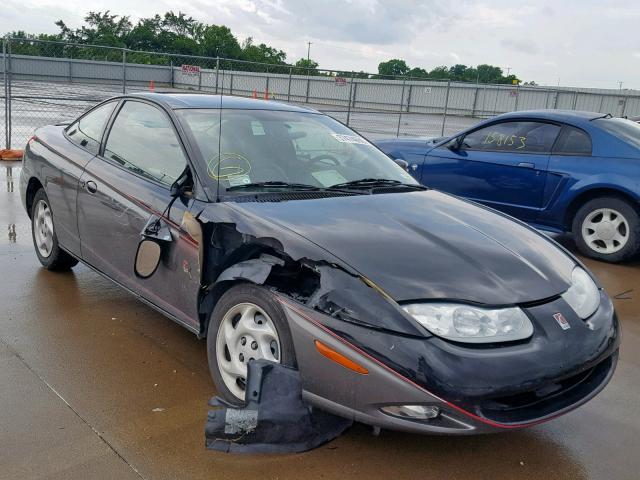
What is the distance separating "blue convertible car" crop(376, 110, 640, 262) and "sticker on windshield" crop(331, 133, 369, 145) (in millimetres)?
3063

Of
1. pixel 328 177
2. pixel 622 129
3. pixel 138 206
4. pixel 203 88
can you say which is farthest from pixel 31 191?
pixel 203 88

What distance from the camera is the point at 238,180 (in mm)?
3555

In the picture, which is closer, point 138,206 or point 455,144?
point 138,206

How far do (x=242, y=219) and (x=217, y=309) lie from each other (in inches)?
18.4

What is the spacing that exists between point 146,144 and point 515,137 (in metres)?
4.57

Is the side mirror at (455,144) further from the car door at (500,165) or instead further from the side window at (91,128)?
the side window at (91,128)

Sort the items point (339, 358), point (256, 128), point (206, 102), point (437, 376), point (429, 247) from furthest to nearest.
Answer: point (206, 102)
point (256, 128)
point (429, 247)
point (339, 358)
point (437, 376)

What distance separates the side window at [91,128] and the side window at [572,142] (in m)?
4.64

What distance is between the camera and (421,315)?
2.61 m

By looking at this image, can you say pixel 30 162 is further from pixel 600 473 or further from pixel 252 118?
pixel 600 473

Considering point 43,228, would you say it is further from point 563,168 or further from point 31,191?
point 563,168

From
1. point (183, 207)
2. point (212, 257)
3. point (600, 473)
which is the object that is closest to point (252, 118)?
point (183, 207)

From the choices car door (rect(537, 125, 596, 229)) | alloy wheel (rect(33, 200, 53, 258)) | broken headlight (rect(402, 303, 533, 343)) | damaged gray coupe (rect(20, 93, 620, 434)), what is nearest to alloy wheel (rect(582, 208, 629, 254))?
car door (rect(537, 125, 596, 229))

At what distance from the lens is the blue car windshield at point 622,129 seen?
661 centimetres
